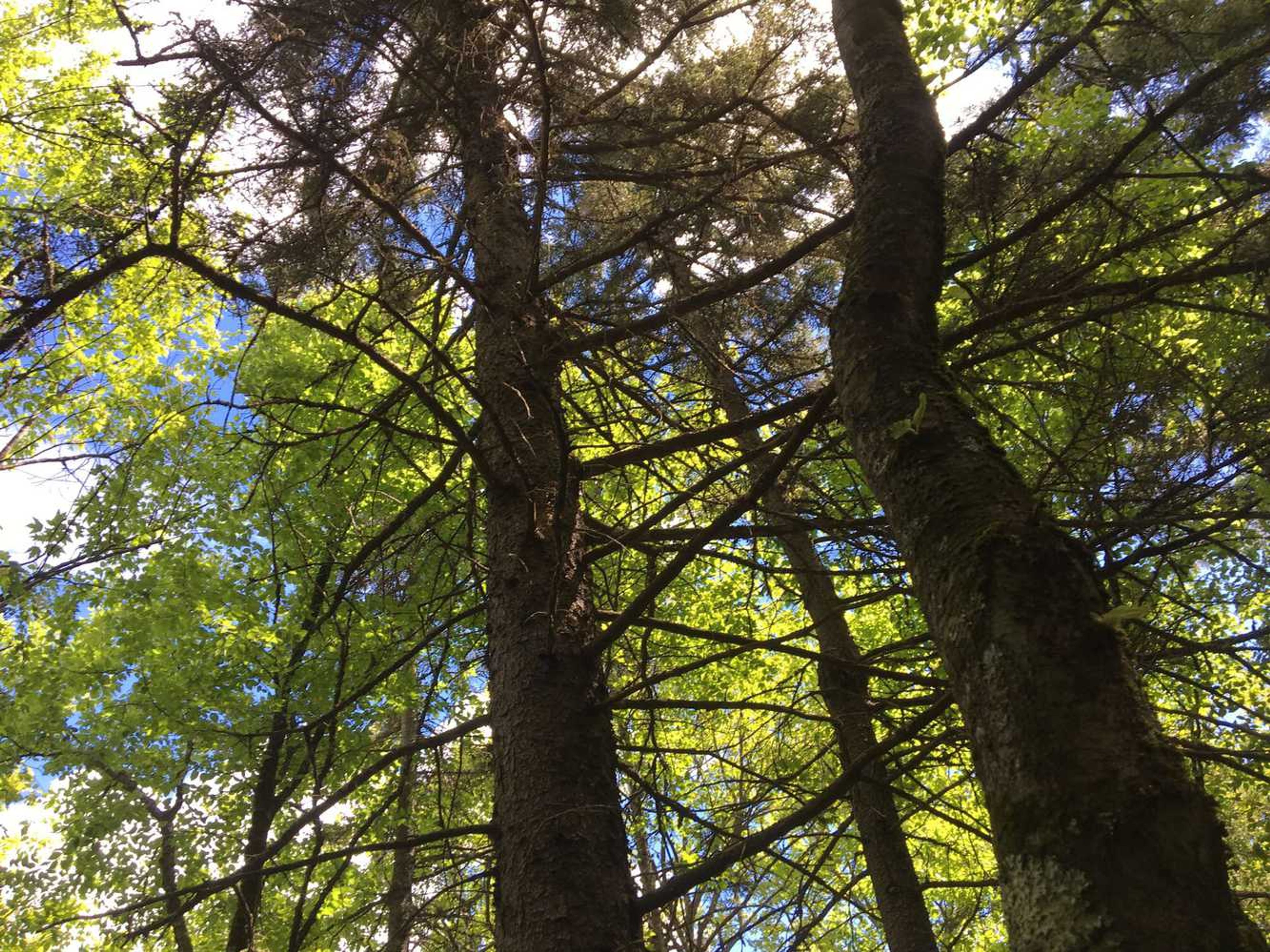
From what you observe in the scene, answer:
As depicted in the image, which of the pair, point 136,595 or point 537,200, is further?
point 136,595

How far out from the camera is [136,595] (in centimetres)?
839

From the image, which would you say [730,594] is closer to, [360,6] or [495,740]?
[495,740]

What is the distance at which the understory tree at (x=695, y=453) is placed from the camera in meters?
1.53

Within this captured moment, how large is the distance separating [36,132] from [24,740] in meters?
7.56

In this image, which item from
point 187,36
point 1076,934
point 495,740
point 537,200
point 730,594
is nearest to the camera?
point 1076,934

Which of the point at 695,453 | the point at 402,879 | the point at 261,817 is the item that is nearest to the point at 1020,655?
the point at 695,453

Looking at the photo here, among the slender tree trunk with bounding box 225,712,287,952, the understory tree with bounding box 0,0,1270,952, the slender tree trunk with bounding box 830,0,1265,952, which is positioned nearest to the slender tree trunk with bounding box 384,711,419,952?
the understory tree with bounding box 0,0,1270,952

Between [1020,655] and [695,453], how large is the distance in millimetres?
3262

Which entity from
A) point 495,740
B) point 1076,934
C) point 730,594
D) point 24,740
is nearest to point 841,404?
point 1076,934

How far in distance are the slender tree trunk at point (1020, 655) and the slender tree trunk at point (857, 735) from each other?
1.46 m

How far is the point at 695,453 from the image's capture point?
4449mm

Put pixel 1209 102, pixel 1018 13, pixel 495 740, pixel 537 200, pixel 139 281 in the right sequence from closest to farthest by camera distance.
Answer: pixel 537 200
pixel 495 740
pixel 1209 102
pixel 139 281
pixel 1018 13

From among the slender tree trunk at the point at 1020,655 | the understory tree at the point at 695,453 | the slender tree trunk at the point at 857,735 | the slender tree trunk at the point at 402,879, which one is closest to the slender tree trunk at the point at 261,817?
the understory tree at the point at 695,453

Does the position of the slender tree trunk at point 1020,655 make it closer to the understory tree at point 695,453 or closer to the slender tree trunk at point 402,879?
the understory tree at point 695,453
